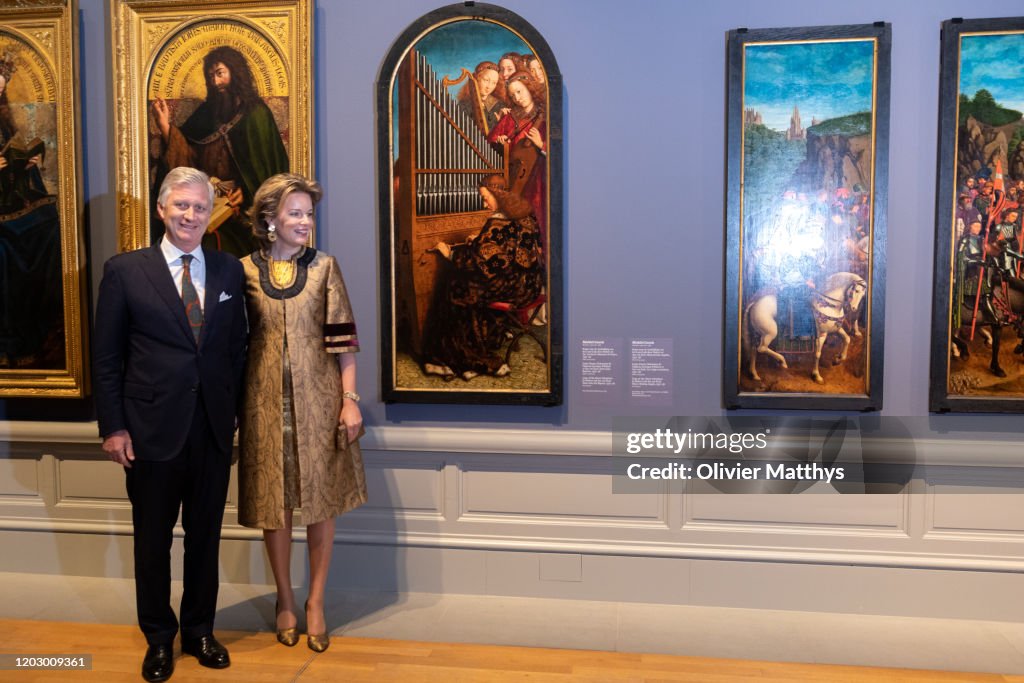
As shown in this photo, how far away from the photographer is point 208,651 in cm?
269

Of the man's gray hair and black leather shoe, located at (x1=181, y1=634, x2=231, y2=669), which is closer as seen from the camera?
the man's gray hair

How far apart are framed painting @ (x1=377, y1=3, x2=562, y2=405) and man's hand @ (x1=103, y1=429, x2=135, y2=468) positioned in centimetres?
110

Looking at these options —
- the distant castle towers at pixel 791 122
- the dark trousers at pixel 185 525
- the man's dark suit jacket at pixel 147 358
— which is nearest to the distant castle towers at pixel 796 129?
the distant castle towers at pixel 791 122

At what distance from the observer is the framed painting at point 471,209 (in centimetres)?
316

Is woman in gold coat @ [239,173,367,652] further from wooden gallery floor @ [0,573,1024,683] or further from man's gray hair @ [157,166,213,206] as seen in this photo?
wooden gallery floor @ [0,573,1024,683]

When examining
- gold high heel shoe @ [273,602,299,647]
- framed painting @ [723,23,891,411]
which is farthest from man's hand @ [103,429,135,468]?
framed painting @ [723,23,891,411]

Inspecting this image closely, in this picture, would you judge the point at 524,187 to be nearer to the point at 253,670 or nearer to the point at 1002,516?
the point at 253,670

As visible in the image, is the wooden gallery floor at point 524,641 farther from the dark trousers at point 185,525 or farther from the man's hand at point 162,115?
the man's hand at point 162,115

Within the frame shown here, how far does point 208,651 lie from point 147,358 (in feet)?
3.52

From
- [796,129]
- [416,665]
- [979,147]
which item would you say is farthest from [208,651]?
[979,147]

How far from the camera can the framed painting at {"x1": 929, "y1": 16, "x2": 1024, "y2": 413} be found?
2.92 meters

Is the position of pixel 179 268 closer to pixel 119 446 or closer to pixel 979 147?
pixel 119 446

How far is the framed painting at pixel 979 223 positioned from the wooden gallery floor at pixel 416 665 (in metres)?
1.10

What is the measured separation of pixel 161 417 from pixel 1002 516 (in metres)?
3.24
